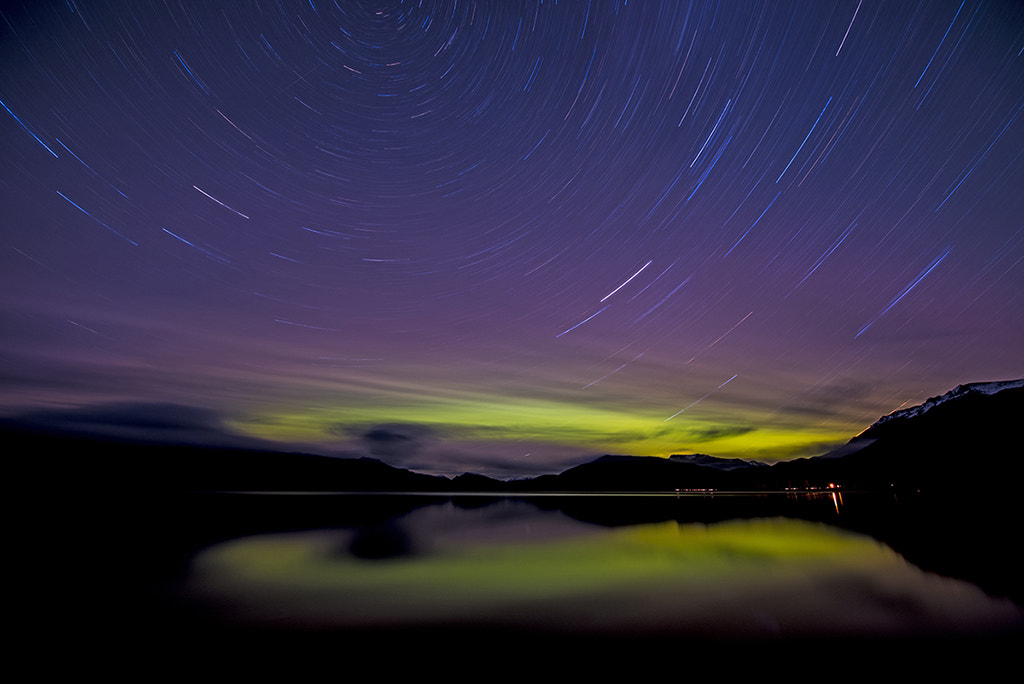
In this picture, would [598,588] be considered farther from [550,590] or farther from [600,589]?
[550,590]

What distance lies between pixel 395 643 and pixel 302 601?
4.28 m

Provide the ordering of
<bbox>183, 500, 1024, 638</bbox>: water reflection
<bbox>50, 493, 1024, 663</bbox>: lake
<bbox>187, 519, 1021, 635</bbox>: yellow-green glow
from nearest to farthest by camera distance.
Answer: <bbox>50, 493, 1024, 663</bbox>: lake
<bbox>183, 500, 1024, 638</bbox>: water reflection
<bbox>187, 519, 1021, 635</bbox>: yellow-green glow

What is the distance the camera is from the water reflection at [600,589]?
29.5 feet

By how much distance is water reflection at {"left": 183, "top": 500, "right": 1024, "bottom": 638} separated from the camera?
8984 mm

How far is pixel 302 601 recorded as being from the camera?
10.8m

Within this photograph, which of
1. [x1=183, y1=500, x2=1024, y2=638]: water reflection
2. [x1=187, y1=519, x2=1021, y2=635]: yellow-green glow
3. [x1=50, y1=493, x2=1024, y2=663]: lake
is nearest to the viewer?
[x1=50, y1=493, x2=1024, y2=663]: lake

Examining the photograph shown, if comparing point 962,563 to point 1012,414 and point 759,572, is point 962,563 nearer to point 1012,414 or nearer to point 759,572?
point 759,572

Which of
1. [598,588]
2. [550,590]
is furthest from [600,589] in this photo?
[550,590]

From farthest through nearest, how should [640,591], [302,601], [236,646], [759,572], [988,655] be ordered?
Answer: [759,572] < [640,591] < [302,601] < [236,646] < [988,655]

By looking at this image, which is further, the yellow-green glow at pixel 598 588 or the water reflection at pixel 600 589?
the yellow-green glow at pixel 598 588

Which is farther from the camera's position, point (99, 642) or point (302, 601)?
point (302, 601)

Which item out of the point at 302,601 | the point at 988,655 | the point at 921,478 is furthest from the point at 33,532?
the point at 921,478

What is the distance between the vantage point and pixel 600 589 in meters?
11.8

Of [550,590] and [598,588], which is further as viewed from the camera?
[598,588]
